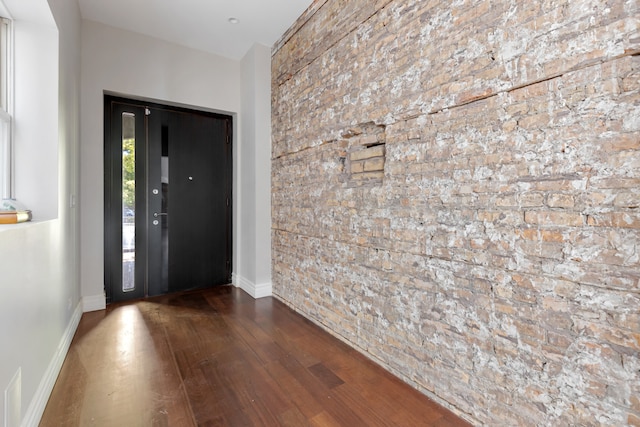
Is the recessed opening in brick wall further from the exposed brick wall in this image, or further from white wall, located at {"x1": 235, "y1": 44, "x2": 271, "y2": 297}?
white wall, located at {"x1": 235, "y1": 44, "x2": 271, "y2": 297}

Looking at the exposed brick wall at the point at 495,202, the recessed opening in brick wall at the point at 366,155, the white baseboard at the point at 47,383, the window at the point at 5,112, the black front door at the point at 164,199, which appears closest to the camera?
the exposed brick wall at the point at 495,202

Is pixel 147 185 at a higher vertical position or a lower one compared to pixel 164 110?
lower

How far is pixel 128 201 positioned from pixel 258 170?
1.53 metres

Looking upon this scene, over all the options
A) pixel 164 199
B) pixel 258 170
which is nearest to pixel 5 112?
pixel 164 199

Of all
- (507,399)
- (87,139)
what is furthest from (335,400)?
(87,139)

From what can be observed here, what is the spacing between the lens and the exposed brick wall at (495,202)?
113 centimetres

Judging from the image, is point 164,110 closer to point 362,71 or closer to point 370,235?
point 362,71

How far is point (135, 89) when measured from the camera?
329 centimetres

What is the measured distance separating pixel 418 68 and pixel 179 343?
2.70 meters

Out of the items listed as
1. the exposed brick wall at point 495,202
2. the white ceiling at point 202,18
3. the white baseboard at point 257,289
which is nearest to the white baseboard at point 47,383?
the white baseboard at point 257,289

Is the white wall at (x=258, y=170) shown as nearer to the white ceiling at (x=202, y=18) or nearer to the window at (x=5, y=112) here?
the white ceiling at (x=202, y=18)

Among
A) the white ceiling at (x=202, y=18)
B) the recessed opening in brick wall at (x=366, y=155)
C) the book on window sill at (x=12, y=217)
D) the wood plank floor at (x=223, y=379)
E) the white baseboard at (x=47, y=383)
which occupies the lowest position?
the wood plank floor at (x=223, y=379)

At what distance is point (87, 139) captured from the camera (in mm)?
3057

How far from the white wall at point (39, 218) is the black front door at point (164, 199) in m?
0.91
